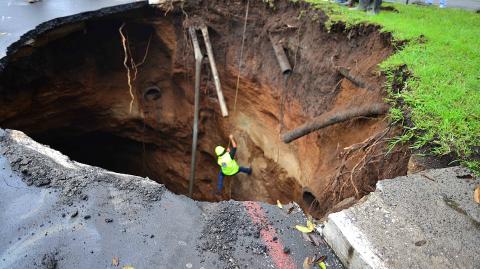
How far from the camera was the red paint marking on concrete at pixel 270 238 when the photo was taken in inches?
105

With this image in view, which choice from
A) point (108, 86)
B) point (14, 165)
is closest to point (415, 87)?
point (14, 165)

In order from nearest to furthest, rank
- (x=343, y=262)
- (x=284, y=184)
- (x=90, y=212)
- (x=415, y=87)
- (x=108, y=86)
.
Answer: (x=343, y=262) → (x=90, y=212) → (x=415, y=87) → (x=284, y=184) → (x=108, y=86)

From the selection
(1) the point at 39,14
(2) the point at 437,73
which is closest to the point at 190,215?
(2) the point at 437,73

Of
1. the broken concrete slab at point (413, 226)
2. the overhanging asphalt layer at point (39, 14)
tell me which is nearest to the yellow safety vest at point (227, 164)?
the overhanging asphalt layer at point (39, 14)

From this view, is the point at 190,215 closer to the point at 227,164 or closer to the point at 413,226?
the point at 413,226

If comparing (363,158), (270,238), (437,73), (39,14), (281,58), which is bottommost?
(270,238)

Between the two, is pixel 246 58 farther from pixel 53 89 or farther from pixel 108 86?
pixel 53 89

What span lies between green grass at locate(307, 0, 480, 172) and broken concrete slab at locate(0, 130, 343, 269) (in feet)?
5.16

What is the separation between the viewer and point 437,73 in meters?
4.23

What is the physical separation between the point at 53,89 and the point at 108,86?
127 centimetres

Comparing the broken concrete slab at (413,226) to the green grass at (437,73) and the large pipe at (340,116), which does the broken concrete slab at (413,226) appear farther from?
the large pipe at (340,116)

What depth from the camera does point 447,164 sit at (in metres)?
3.15

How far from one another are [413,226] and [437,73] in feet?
8.19

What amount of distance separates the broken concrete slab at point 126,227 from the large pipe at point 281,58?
11.9 ft
